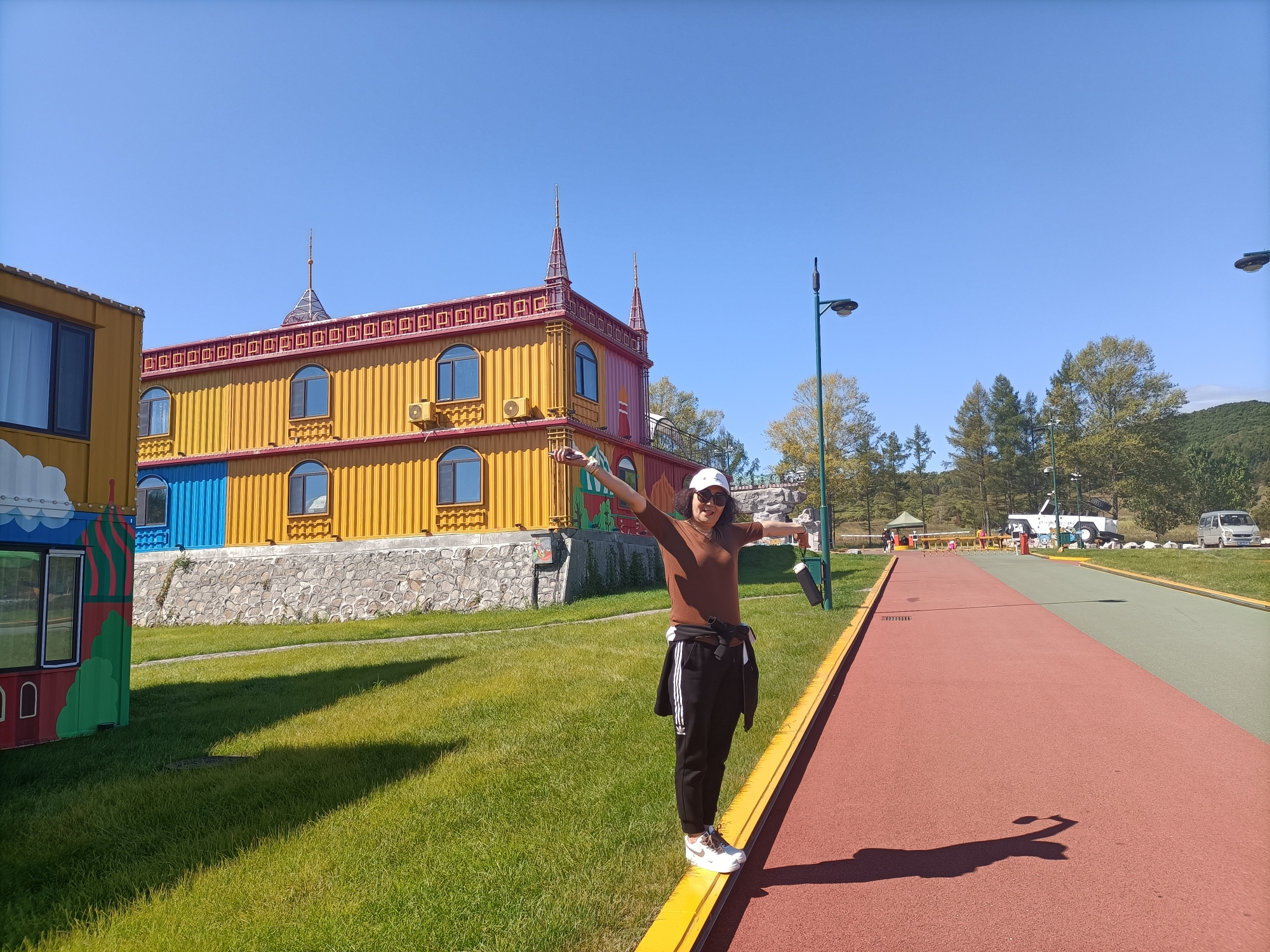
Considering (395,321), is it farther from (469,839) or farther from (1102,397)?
(1102,397)

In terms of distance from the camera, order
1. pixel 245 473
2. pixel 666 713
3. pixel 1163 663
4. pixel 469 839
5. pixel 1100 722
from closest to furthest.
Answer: pixel 666 713 → pixel 469 839 → pixel 1100 722 → pixel 1163 663 → pixel 245 473

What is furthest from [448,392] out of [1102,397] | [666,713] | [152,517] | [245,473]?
[1102,397]

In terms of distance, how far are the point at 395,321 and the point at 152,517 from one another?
32.2 feet

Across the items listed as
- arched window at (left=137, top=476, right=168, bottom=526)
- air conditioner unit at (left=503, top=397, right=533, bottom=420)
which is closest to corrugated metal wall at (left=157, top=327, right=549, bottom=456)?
air conditioner unit at (left=503, top=397, right=533, bottom=420)

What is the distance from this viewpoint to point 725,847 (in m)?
4.01

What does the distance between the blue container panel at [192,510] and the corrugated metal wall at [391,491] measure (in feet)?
1.41

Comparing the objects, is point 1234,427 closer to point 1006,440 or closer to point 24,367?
point 1006,440

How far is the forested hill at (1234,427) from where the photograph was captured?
353 feet

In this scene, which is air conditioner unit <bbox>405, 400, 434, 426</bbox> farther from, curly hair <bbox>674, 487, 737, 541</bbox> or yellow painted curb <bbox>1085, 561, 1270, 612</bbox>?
yellow painted curb <bbox>1085, 561, 1270, 612</bbox>

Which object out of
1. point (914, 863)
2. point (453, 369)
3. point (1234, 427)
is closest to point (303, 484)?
point (453, 369)

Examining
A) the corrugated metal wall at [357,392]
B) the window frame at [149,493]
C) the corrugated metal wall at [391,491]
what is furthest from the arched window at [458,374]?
the window frame at [149,493]

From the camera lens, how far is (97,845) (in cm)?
463

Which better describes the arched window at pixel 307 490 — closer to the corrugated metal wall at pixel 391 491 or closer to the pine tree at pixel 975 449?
the corrugated metal wall at pixel 391 491

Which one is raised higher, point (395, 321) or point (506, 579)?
point (395, 321)
